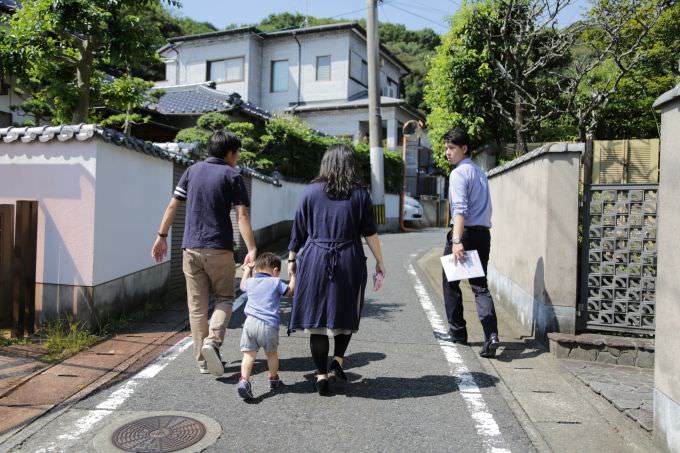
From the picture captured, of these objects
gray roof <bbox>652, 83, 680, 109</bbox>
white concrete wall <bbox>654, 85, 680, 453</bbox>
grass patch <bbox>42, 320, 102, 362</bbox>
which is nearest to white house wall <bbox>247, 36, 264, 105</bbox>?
grass patch <bbox>42, 320, 102, 362</bbox>

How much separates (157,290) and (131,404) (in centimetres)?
352

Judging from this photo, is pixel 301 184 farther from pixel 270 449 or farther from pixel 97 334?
pixel 270 449

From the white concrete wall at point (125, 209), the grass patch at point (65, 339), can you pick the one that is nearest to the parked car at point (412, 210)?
the white concrete wall at point (125, 209)

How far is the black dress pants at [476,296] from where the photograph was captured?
204 inches

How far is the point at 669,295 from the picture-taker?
10.7 ft

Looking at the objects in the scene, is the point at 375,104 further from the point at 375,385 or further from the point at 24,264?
the point at 375,385

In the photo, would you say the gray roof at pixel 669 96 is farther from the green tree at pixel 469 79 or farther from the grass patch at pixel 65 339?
the green tree at pixel 469 79

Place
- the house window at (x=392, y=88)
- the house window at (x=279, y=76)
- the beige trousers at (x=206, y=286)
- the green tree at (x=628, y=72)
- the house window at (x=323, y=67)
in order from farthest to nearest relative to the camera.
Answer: the house window at (x=392, y=88) → the house window at (x=279, y=76) → the house window at (x=323, y=67) → the green tree at (x=628, y=72) → the beige trousers at (x=206, y=286)

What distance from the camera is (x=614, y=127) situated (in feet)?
41.3

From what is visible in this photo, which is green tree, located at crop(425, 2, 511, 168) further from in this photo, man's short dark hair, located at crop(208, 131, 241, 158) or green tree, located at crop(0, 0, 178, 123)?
man's short dark hair, located at crop(208, 131, 241, 158)

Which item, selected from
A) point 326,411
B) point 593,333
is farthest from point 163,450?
point 593,333

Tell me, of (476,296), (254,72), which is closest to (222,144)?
(476,296)

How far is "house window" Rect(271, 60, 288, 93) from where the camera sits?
98.8 ft

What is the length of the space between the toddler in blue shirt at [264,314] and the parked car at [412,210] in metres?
21.0
